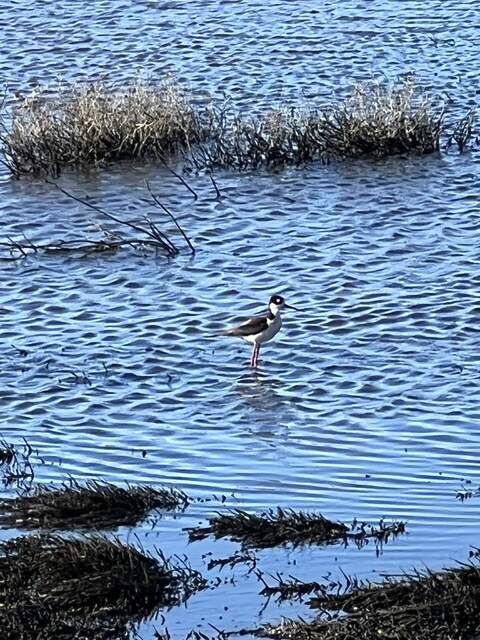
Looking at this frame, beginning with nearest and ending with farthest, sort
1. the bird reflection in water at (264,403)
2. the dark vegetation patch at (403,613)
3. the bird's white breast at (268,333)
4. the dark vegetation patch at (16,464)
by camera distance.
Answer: the dark vegetation patch at (403,613)
the dark vegetation patch at (16,464)
the bird reflection in water at (264,403)
the bird's white breast at (268,333)

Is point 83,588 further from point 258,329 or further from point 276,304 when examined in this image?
point 276,304

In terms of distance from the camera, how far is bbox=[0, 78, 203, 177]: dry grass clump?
18656 mm

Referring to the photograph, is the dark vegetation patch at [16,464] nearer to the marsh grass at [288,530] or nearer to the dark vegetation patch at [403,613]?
the marsh grass at [288,530]

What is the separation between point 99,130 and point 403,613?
1208 cm

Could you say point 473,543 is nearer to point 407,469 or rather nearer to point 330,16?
point 407,469

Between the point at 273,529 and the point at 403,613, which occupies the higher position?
the point at 403,613

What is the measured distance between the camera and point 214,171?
62.5 feet

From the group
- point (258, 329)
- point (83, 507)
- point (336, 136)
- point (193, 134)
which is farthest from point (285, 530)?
point (193, 134)

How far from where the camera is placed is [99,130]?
18.9 meters

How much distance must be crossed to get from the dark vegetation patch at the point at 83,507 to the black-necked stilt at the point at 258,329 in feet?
12.0

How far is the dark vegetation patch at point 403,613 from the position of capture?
7.43 m

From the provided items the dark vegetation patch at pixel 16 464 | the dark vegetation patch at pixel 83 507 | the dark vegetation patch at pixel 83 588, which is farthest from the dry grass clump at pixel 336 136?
the dark vegetation patch at pixel 83 588

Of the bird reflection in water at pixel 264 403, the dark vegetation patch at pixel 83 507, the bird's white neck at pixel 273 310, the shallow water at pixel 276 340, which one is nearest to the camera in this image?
the dark vegetation patch at pixel 83 507

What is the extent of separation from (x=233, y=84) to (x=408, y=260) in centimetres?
723
